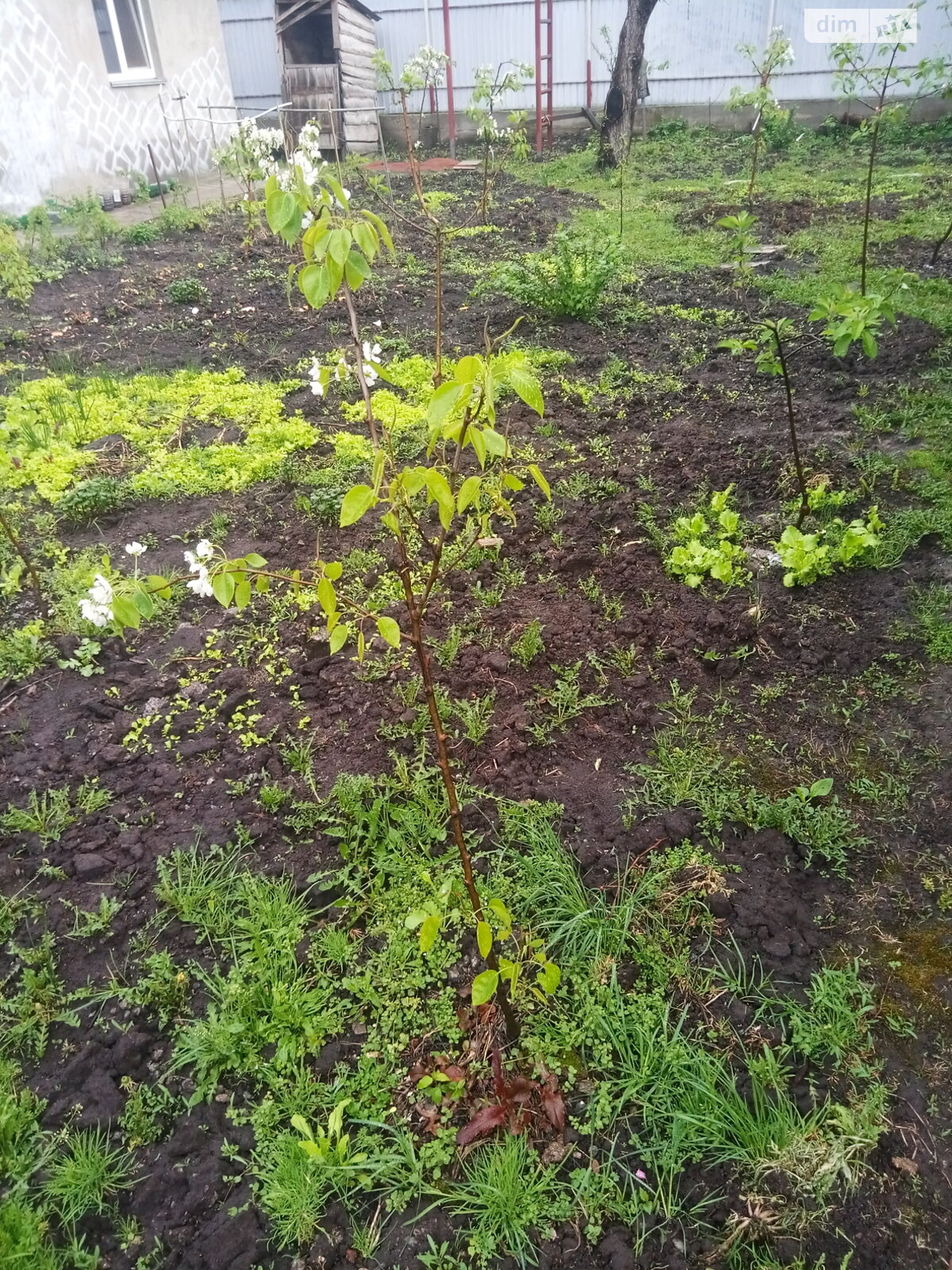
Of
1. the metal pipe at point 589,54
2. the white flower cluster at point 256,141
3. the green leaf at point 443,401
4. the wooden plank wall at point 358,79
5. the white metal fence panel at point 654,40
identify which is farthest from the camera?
the metal pipe at point 589,54

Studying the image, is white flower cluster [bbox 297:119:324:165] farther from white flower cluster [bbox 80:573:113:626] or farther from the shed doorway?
the shed doorway

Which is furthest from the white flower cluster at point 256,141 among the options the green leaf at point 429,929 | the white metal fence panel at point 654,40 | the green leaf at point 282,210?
the white metal fence panel at point 654,40

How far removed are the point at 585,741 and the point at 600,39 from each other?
16.7 meters

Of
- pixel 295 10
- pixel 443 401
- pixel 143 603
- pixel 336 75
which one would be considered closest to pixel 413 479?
pixel 443 401

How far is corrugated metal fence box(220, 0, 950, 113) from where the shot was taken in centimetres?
1374

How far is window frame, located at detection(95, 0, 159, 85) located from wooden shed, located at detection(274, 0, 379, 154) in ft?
7.17

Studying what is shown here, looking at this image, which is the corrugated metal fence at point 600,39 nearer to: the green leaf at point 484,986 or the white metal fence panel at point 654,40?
the white metal fence panel at point 654,40

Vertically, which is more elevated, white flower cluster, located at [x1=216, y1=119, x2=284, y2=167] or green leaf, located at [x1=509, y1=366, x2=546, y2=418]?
white flower cluster, located at [x1=216, y1=119, x2=284, y2=167]

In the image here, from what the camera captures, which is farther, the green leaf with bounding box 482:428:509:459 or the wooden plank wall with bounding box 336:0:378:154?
the wooden plank wall with bounding box 336:0:378:154

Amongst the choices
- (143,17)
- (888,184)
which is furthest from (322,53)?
(888,184)

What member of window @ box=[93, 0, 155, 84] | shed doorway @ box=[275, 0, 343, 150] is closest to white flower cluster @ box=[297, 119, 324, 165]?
window @ box=[93, 0, 155, 84]

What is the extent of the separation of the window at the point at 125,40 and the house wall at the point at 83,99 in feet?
0.65

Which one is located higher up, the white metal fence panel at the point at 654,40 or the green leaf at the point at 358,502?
the white metal fence panel at the point at 654,40

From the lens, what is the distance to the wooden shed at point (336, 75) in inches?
513
